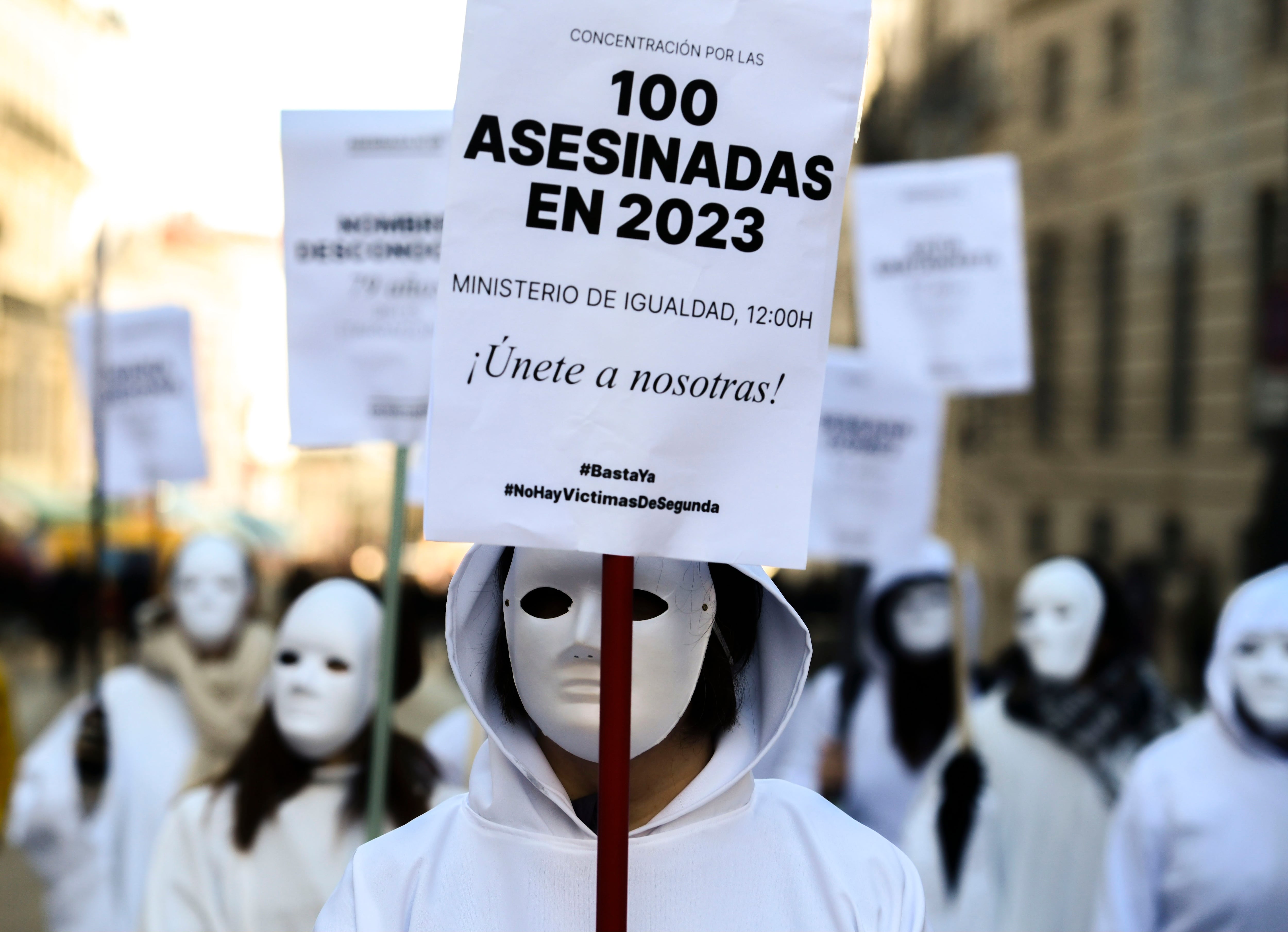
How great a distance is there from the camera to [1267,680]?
13.6 feet

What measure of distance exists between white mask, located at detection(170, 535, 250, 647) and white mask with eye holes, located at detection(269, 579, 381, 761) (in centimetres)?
161

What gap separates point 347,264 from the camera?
159 inches

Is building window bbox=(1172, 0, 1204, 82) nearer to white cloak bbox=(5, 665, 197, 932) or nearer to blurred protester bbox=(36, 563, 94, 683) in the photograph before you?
white cloak bbox=(5, 665, 197, 932)

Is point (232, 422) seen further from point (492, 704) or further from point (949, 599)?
point (492, 704)

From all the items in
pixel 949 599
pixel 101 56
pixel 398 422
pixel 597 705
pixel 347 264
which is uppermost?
pixel 101 56

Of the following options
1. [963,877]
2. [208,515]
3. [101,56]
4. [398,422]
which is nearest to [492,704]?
[398,422]

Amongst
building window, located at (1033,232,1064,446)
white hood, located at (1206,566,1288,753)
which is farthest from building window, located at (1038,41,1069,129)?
white hood, located at (1206,566,1288,753)

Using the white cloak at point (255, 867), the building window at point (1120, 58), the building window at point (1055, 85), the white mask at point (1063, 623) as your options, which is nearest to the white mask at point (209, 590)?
the white cloak at point (255, 867)

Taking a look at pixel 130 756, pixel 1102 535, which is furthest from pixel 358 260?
pixel 1102 535

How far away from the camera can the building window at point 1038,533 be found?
18.3 m

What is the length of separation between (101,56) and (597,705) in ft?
148

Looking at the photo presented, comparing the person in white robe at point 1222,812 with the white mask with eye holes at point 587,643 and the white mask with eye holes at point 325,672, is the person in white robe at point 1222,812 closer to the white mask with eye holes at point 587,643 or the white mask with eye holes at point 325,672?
the white mask with eye holes at point 325,672

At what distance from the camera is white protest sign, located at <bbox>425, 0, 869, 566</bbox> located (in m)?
1.92

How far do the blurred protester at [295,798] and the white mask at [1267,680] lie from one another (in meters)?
2.29
